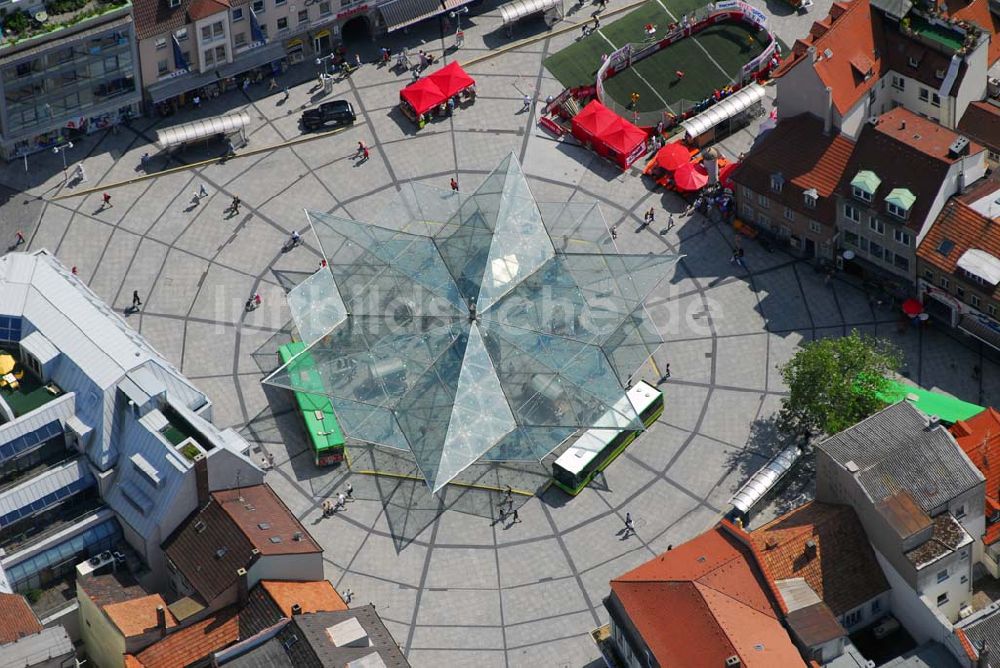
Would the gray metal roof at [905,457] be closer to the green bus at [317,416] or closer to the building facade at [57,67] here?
the green bus at [317,416]

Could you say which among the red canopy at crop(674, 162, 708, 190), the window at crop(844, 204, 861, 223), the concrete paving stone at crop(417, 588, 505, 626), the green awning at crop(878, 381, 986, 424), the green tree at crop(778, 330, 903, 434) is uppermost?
the window at crop(844, 204, 861, 223)

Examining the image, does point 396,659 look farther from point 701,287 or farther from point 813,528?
point 701,287

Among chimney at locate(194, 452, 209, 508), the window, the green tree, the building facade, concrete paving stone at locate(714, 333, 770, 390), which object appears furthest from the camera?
the building facade

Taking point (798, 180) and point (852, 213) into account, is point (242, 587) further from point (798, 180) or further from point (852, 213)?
point (852, 213)

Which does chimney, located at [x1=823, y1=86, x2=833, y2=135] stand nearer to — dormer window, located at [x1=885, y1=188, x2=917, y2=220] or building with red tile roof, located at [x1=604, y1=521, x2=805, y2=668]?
dormer window, located at [x1=885, y1=188, x2=917, y2=220]

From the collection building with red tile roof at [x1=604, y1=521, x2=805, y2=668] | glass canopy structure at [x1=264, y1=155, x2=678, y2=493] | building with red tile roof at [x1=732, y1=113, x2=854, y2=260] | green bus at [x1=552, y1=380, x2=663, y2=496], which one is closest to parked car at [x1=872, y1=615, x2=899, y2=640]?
building with red tile roof at [x1=604, y1=521, x2=805, y2=668]

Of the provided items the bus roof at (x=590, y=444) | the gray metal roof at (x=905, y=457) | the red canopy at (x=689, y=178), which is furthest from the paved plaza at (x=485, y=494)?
the gray metal roof at (x=905, y=457)

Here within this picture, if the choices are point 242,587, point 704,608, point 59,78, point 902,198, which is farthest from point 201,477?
point 902,198
